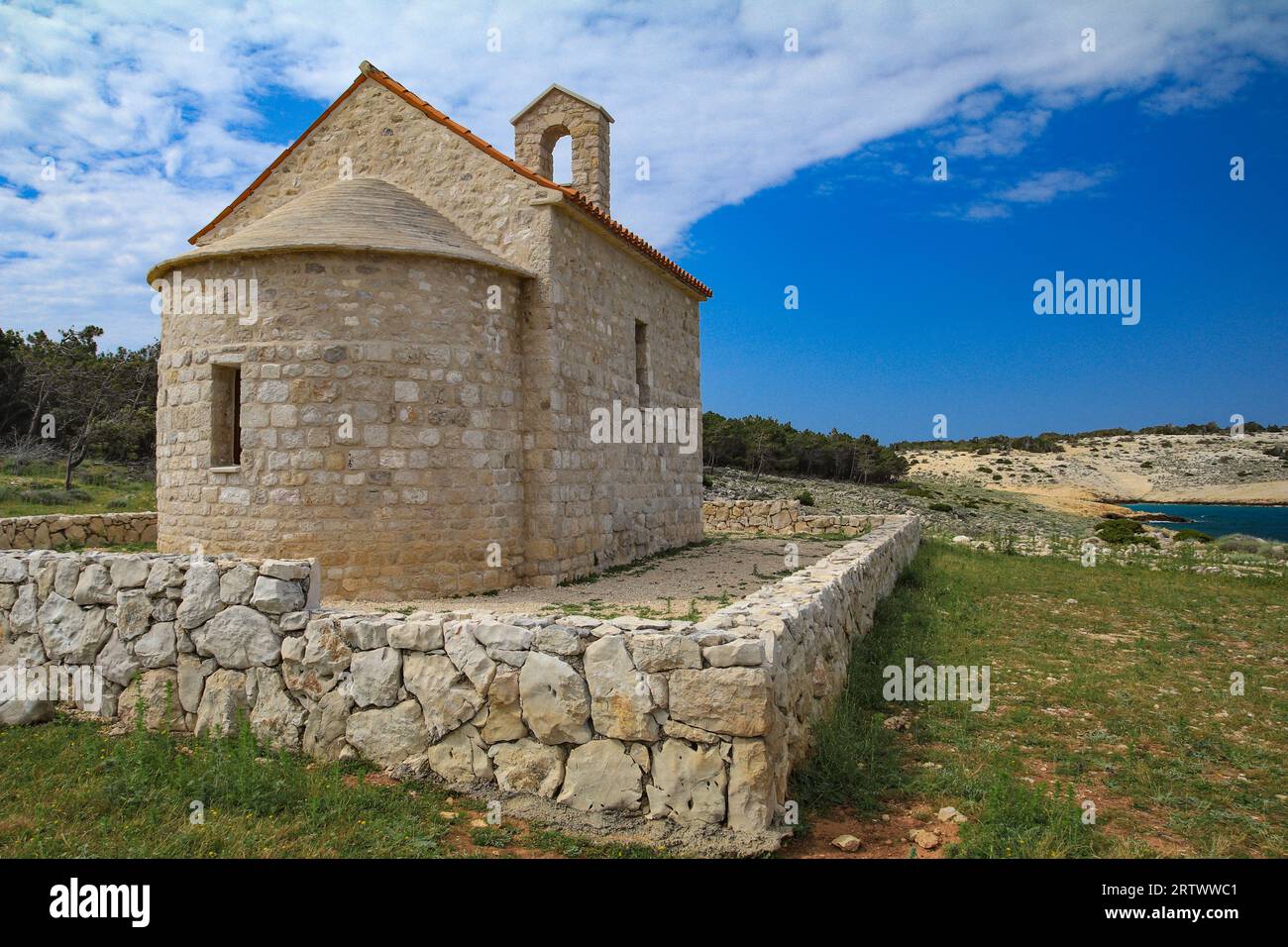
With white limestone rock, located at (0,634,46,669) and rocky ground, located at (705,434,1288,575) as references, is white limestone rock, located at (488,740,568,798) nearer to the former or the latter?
white limestone rock, located at (0,634,46,669)

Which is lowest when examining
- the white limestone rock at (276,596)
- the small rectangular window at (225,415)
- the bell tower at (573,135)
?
the white limestone rock at (276,596)

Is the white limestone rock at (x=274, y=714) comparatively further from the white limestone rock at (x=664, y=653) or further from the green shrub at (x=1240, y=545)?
the green shrub at (x=1240, y=545)

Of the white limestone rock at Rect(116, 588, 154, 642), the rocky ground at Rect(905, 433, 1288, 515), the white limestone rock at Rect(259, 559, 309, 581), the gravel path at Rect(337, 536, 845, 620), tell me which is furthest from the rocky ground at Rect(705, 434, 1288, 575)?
the white limestone rock at Rect(116, 588, 154, 642)

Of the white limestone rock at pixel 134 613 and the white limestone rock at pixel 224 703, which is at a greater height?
the white limestone rock at pixel 134 613

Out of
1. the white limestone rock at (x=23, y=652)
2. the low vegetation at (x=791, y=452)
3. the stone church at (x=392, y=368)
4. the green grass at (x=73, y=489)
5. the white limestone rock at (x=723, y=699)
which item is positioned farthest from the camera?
the low vegetation at (x=791, y=452)

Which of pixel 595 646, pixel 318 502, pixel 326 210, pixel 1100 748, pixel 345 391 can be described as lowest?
pixel 1100 748

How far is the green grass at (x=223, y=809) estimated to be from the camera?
11.8ft

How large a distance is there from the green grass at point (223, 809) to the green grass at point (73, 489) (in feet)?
40.0

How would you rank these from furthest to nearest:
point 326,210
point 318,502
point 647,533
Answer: point 647,533, point 326,210, point 318,502

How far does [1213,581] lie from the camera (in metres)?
12.8

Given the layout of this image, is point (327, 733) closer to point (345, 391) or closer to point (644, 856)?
point (644, 856)

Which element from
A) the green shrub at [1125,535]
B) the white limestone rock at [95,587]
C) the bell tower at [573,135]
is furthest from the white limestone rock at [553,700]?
the green shrub at [1125,535]

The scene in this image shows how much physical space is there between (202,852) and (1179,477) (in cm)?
6746
